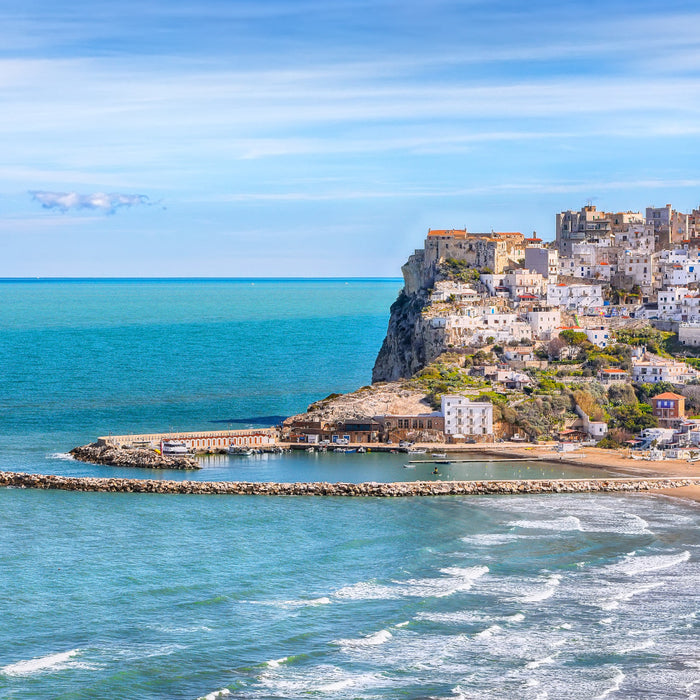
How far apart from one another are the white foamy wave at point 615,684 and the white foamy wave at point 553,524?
17.8 meters

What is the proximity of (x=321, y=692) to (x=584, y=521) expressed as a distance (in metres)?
24.1

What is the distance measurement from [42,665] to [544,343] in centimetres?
6515

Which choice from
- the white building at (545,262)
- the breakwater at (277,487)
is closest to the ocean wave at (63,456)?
the breakwater at (277,487)

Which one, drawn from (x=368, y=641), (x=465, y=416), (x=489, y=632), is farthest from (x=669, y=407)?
(x=368, y=641)

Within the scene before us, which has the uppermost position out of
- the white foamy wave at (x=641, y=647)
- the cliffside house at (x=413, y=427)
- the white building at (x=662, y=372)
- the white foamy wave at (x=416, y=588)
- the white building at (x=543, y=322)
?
the white building at (x=543, y=322)

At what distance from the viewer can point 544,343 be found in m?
94.9

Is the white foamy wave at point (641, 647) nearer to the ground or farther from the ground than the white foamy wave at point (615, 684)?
farther from the ground

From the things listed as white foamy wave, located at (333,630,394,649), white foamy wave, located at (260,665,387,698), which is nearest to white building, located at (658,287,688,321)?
white foamy wave, located at (333,630,394,649)

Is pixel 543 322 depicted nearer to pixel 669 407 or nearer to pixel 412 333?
pixel 412 333

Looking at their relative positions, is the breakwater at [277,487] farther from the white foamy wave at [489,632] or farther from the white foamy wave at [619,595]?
the white foamy wave at [489,632]

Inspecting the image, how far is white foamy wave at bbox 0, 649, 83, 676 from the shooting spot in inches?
1342

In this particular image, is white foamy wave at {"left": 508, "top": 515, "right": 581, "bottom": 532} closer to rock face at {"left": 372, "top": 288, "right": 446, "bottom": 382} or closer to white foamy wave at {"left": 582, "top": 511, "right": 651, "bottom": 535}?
white foamy wave at {"left": 582, "top": 511, "right": 651, "bottom": 535}

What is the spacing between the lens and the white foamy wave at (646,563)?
149ft

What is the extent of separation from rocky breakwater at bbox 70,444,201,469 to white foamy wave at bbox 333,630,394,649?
31824mm
